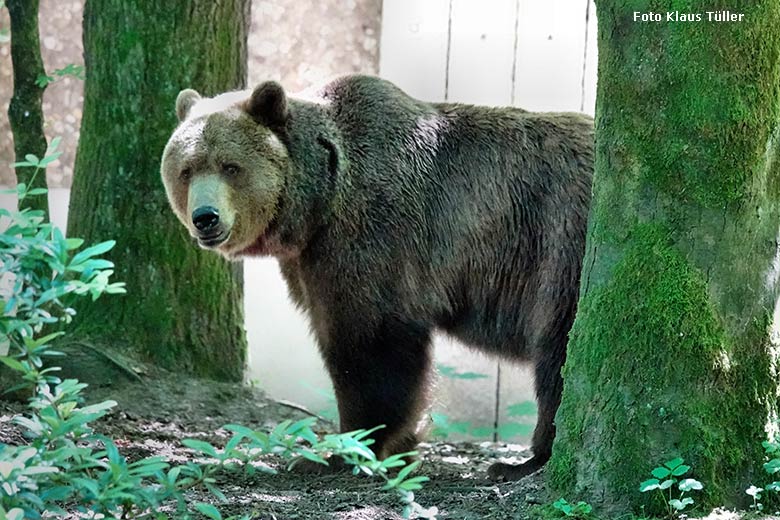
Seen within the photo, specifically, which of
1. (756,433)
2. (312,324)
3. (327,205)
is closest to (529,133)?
(327,205)

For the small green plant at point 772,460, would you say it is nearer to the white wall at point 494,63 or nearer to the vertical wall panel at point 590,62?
the white wall at point 494,63

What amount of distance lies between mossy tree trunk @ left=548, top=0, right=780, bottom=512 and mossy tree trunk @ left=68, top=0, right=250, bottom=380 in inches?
131

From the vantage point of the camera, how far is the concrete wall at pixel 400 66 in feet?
29.5

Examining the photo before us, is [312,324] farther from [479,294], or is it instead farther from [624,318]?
[624,318]

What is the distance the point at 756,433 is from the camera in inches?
139

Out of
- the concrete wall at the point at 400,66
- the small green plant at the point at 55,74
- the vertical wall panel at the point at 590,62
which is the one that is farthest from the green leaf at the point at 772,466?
the vertical wall panel at the point at 590,62

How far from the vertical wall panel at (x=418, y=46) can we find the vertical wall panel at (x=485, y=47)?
5.2 inches

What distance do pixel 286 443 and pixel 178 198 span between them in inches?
110

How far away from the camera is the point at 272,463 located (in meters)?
5.42

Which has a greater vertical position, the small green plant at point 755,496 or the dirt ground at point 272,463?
the small green plant at point 755,496

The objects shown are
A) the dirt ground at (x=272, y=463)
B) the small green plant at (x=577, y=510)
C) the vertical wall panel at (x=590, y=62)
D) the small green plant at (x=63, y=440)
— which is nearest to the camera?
the small green plant at (x=63, y=440)

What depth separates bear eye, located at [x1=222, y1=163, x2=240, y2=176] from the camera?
198 inches

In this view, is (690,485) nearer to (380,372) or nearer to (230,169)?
(380,372)

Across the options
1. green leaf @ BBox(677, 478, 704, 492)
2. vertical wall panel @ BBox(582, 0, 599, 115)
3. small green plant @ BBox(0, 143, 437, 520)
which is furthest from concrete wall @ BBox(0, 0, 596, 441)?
small green plant @ BBox(0, 143, 437, 520)
